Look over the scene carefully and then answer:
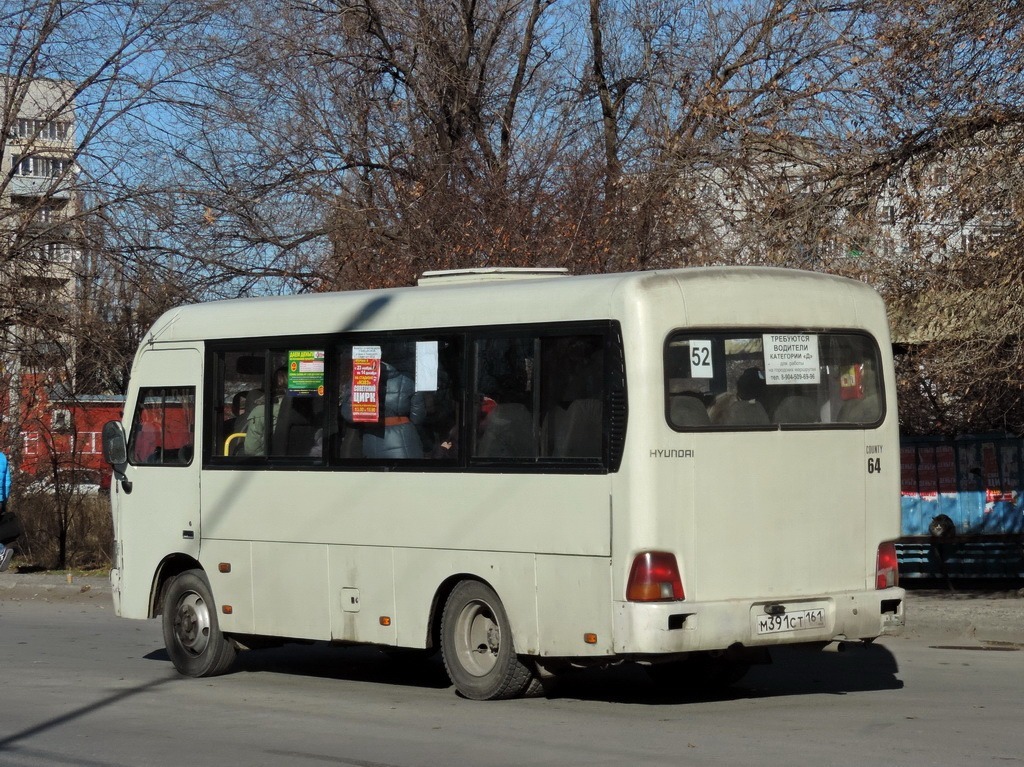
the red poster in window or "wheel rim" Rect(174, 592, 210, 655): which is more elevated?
the red poster in window

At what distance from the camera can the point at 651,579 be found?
27.9ft

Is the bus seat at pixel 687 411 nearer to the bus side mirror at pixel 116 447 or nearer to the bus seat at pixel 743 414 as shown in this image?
the bus seat at pixel 743 414

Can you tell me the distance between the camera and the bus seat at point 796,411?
359 inches

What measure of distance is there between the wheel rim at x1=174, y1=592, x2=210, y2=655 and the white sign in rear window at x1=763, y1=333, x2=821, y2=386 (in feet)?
15.5

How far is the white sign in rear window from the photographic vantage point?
9180 mm

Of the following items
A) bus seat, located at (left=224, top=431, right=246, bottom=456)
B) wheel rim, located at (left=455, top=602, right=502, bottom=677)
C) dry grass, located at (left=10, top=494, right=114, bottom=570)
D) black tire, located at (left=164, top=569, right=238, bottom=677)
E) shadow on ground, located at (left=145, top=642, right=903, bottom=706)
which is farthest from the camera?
dry grass, located at (left=10, top=494, right=114, bottom=570)

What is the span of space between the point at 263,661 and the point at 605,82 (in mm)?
14508

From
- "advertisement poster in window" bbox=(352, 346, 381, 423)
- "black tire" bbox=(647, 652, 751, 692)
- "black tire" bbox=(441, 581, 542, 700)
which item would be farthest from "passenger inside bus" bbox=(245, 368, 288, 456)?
"black tire" bbox=(647, 652, 751, 692)

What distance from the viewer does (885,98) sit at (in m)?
14.2

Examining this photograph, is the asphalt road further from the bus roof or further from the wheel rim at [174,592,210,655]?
the bus roof

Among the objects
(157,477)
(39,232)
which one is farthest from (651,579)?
(39,232)

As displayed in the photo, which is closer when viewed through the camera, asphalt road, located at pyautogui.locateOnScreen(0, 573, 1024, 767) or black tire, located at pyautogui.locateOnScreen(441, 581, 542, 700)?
asphalt road, located at pyautogui.locateOnScreen(0, 573, 1024, 767)

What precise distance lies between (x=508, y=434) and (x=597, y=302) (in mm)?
1038

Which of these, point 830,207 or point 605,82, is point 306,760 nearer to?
point 830,207
